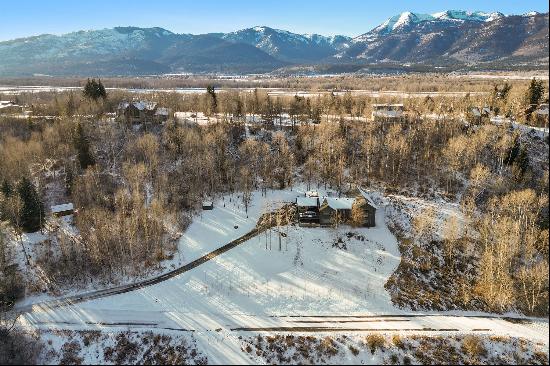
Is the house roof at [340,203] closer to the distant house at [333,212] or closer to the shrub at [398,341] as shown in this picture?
the distant house at [333,212]

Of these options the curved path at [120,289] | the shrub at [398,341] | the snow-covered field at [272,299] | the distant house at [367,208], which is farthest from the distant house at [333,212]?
the shrub at [398,341]

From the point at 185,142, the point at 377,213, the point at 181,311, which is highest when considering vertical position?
the point at 185,142

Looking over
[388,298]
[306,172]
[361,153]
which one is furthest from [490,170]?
[388,298]

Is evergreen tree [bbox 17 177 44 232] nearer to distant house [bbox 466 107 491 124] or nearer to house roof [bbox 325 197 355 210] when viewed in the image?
house roof [bbox 325 197 355 210]

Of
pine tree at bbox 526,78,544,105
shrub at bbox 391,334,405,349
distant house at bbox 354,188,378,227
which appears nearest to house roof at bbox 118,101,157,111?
distant house at bbox 354,188,378,227

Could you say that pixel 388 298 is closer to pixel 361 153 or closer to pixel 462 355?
pixel 462 355

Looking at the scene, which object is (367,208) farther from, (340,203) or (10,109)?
(10,109)
